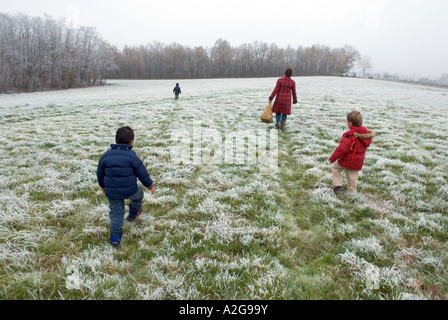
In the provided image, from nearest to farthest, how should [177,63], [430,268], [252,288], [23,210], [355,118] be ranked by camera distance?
[252,288], [430,268], [23,210], [355,118], [177,63]

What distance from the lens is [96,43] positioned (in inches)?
2665

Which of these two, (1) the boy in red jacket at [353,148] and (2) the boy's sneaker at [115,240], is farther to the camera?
(1) the boy in red jacket at [353,148]

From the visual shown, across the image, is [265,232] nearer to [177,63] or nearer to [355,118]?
[355,118]

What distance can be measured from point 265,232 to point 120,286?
87.8 inches

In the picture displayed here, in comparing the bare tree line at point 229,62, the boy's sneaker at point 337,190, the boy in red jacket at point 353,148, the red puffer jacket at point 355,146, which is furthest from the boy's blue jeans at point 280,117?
the bare tree line at point 229,62

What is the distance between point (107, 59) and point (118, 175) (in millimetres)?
77921

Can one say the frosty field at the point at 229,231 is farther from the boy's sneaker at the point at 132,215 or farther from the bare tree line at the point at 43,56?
the bare tree line at the point at 43,56

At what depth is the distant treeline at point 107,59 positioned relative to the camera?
157 ft

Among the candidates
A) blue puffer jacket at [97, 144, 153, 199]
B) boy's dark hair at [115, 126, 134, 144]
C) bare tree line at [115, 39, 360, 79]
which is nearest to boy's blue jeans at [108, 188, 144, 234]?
blue puffer jacket at [97, 144, 153, 199]

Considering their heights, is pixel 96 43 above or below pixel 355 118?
above
